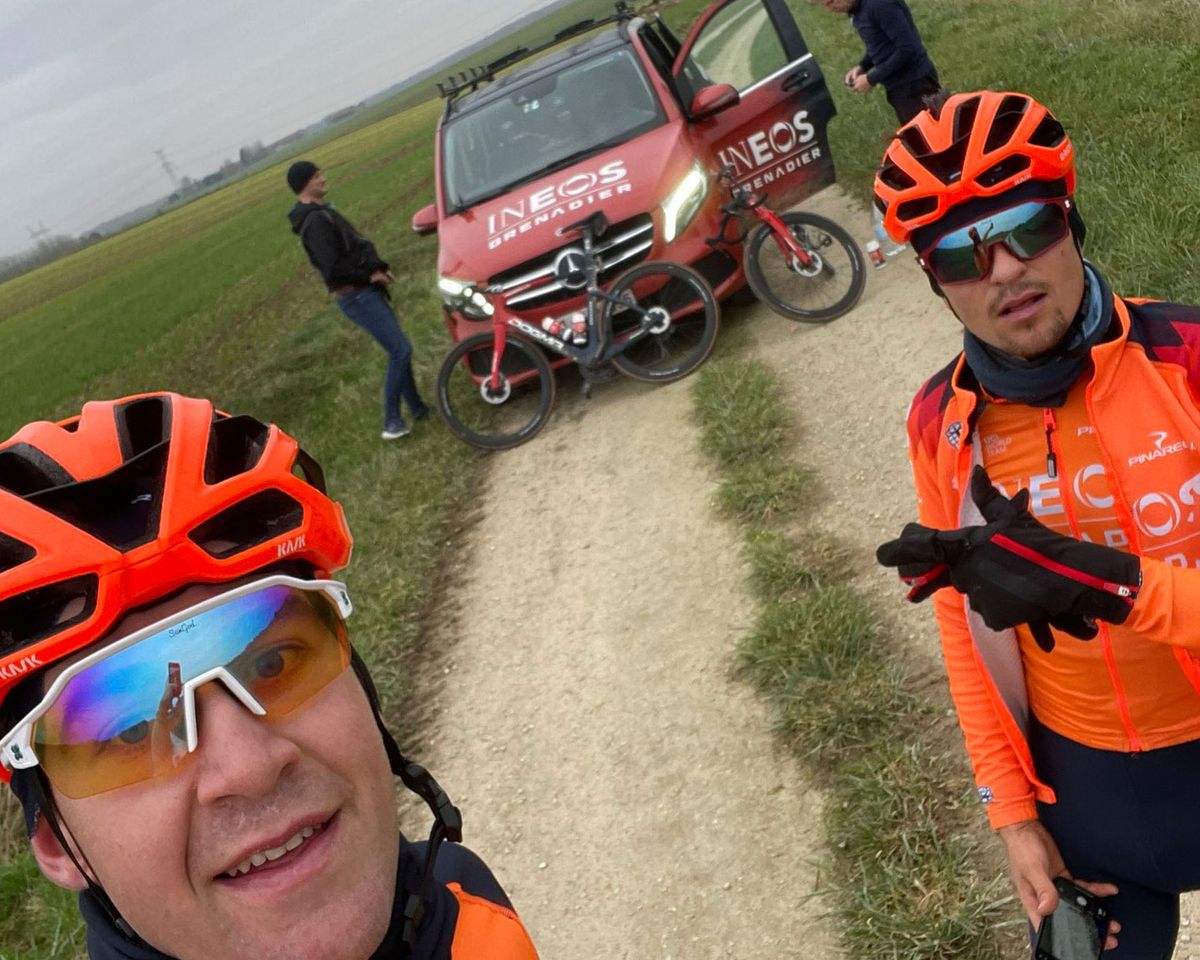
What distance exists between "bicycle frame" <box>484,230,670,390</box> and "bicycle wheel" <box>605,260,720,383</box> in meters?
0.03

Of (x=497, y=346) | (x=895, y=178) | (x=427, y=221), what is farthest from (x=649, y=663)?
(x=427, y=221)

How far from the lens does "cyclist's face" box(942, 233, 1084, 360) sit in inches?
77.1

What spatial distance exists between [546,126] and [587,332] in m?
2.00

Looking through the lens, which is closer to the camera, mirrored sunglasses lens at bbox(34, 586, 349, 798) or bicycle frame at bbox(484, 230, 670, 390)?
mirrored sunglasses lens at bbox(34, 586, 349, 798)

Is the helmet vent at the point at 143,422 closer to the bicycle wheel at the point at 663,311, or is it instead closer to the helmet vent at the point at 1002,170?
the helmet vent at the point at 1002,170

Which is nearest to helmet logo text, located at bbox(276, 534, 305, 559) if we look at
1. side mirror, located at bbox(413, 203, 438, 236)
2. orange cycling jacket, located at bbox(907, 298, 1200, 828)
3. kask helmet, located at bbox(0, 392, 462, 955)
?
kask helmet, located at bbox(0, 392, 462, 955)

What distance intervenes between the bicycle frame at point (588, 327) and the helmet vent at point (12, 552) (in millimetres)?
6131

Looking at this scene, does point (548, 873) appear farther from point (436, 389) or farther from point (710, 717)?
point (436, 389)

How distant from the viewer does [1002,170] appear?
2078mm

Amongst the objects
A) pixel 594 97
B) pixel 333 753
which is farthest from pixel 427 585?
pixel 333 753

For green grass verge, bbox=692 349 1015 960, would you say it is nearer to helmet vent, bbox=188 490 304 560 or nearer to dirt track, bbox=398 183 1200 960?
dirt track, bbox=398 183 1200 960

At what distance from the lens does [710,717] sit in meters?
4.13

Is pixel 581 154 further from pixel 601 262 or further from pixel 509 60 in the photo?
pixel 509 60

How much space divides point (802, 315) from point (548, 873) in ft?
15.6
